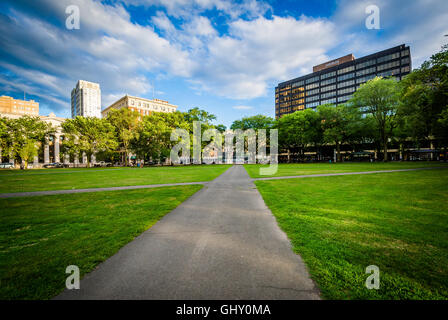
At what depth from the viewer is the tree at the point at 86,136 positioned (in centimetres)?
4897

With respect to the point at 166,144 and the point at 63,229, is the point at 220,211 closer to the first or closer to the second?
the point at 63,229

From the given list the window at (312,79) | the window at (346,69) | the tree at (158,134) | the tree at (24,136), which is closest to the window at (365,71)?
the window at (346,69)

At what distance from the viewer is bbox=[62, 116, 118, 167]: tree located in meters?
49.0

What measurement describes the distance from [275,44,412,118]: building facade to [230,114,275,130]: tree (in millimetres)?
57657

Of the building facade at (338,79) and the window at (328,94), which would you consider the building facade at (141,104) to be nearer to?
the building facade at (338,79)

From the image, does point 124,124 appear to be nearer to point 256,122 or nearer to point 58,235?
point 256,122

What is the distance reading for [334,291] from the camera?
2.54 meters

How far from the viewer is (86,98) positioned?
13162cm

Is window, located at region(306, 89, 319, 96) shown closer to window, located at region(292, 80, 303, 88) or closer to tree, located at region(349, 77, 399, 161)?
window, located at region(292, 80, 303, 88)

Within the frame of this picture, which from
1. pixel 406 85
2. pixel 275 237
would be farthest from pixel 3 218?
pixel 406 85

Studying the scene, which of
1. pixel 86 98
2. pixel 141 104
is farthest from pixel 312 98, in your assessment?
pixel 86 98

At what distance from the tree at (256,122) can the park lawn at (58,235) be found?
199ft

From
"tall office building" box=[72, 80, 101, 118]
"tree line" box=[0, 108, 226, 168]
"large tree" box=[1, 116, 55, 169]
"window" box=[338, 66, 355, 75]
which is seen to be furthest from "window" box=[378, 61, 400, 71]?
"tall office building" box=[72, 80, 101, 118]
